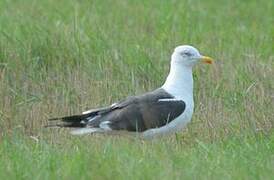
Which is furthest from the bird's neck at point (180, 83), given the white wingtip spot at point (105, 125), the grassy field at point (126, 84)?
the white wingtip spot at point (105, 125)

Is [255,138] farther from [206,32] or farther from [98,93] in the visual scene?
[206,32]

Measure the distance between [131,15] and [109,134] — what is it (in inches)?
192

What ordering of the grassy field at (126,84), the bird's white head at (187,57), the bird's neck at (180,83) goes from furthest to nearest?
the bird's white head at (187,57)
the bird's neck at (180,83)
the grassy field at (126,84)

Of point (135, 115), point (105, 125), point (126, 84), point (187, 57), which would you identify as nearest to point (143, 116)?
point (135, 115)

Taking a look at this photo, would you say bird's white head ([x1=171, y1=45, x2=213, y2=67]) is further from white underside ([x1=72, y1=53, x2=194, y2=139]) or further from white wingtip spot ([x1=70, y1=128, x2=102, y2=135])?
white wingtip spot ([x1=70, y1=128, x2=102, y2=135])

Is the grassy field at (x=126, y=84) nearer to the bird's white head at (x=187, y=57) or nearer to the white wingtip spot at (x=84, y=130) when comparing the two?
the white wingtip spot at (x=84, y=130)

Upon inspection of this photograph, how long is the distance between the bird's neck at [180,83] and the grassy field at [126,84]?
32 cm

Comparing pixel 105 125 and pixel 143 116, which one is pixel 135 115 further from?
pixel 105 125

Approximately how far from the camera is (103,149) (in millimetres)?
6840

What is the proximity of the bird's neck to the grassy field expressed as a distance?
1.05 ft

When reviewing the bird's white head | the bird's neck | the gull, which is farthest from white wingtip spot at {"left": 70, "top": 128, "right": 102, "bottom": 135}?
the bird's white head

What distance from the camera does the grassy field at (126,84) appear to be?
6457 mm

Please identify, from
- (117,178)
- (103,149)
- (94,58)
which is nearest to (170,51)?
(94,58)

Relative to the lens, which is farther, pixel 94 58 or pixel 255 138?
pixel 94 58
